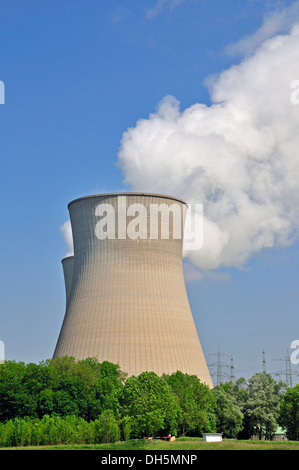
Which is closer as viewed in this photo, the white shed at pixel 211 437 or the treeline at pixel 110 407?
the white shed at pixel 211 437

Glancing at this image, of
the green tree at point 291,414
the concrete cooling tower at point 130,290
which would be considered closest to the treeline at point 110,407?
the green tree at point 291,414

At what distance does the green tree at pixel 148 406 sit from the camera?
2752cm

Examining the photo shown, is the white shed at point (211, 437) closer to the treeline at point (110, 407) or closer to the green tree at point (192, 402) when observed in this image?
the treeline at point (110, 407)

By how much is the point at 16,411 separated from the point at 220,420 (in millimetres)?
13835

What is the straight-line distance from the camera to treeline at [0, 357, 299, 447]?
26641 millimetres

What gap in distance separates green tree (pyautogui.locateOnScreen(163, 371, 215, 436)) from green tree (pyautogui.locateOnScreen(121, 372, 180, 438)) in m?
3.71

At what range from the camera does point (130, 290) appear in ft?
120

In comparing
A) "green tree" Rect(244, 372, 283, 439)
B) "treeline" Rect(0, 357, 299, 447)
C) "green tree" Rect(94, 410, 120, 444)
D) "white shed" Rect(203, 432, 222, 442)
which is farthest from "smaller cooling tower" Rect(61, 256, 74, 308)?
"white shed" Rect(203, 432, 222, 442)

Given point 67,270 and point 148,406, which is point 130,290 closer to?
point 148,406

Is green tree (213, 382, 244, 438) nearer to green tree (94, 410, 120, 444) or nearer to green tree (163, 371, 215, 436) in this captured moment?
green tree (163, 371, 215, 436)

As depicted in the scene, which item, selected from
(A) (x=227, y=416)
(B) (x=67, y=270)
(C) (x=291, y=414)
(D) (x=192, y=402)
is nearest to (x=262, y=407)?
(C) (x=291, y=414)

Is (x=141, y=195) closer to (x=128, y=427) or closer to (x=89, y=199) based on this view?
(x=89, y=199)

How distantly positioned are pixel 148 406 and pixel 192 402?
6.46 metres
